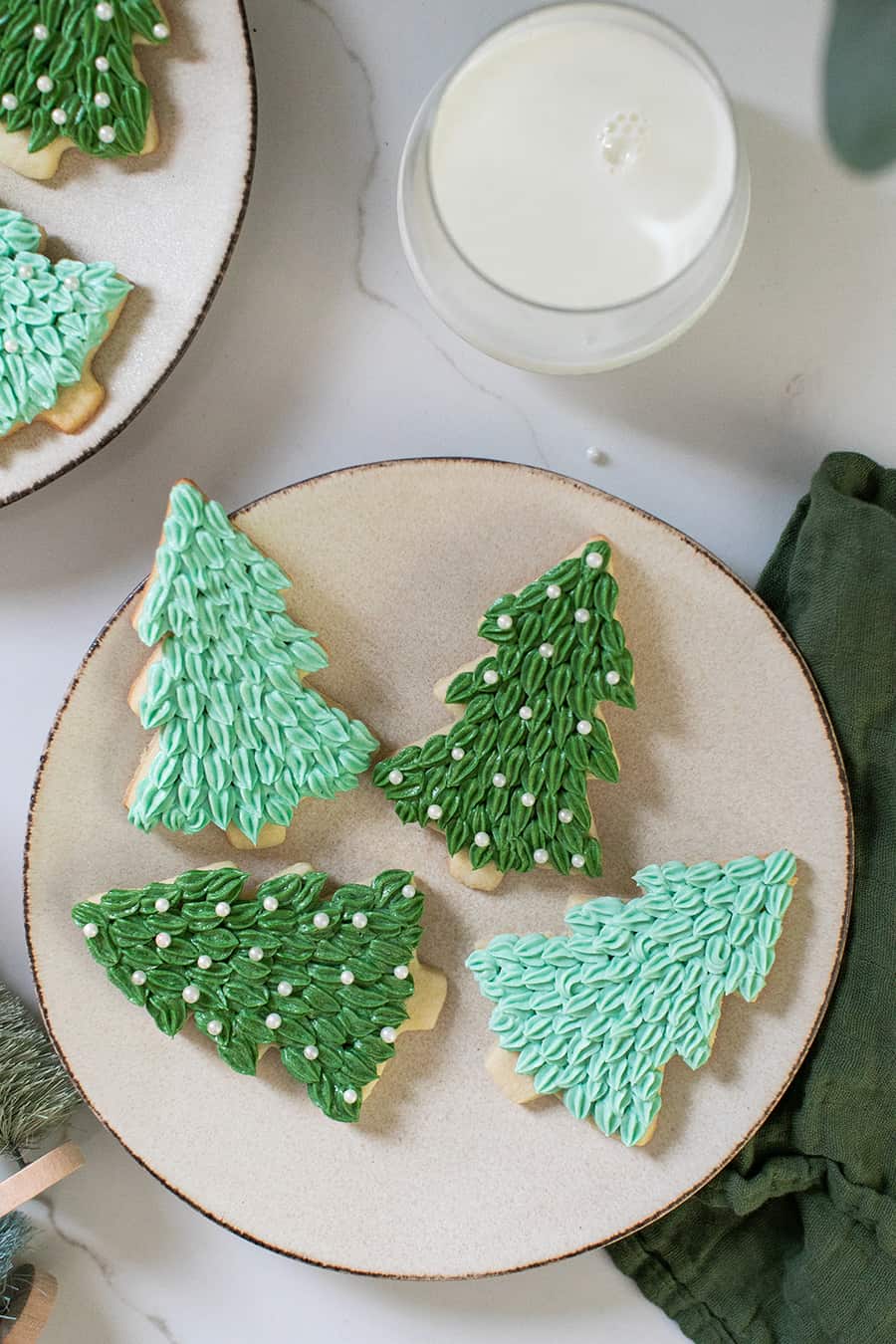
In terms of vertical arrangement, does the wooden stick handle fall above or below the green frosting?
below

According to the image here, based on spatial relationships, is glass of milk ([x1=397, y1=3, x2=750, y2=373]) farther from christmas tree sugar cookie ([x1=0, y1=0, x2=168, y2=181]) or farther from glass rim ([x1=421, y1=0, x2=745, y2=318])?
christmas tree sugar cookie ([x1=0, y1=0, x2=168, y2=181])

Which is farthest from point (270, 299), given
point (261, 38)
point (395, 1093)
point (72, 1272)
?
point (72, 1272)

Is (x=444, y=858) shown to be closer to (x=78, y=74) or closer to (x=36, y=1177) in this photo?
(x=36, y=1177)

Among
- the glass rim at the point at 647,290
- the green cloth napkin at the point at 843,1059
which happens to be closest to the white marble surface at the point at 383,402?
the green cloth napkin at the point at 843,1059

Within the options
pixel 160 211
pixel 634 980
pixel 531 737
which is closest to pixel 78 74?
pixel 160 211

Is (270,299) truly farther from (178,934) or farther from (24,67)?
(178,934)

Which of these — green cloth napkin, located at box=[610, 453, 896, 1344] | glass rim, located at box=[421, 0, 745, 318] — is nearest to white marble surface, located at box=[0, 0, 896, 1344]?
green cloth napkin, located at box=[610, 453, 896, 1344]
